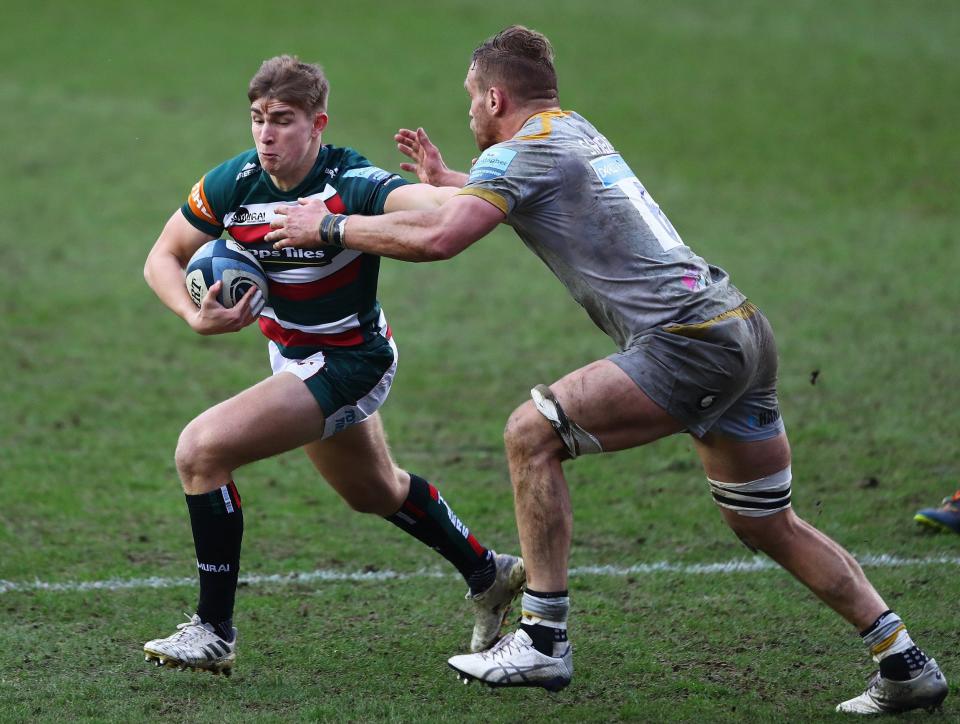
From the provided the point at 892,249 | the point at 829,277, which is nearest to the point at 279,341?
the point at 829,277

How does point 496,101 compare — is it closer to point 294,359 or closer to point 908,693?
point 294,359

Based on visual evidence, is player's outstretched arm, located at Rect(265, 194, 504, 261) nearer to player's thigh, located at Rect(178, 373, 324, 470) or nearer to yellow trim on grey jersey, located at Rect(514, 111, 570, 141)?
yellow trim on grey jersey, located at Rect(514, 111, 570, 141)

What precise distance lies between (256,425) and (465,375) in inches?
211

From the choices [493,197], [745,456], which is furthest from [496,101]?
[745,456]

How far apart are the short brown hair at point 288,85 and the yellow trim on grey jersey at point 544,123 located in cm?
96

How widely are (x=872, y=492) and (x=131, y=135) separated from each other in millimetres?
A: 13415

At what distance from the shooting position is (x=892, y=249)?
1383 cm

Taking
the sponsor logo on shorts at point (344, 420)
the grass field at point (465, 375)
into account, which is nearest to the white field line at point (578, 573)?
the grass field at point (465, 375)

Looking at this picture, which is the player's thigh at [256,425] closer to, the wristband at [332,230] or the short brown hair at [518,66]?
the wristband at [332,230]

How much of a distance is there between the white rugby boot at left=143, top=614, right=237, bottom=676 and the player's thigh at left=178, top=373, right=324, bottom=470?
0.66 m

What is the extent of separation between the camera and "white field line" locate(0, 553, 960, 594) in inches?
257

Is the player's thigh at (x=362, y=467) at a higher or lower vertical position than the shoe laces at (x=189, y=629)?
higher

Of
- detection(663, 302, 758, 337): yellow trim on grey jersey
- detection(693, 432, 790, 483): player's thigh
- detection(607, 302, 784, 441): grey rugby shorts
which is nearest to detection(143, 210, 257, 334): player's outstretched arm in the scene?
detection(607, 302, 784, 441): grey rugby shorts

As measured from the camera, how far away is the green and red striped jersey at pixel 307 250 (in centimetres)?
555
